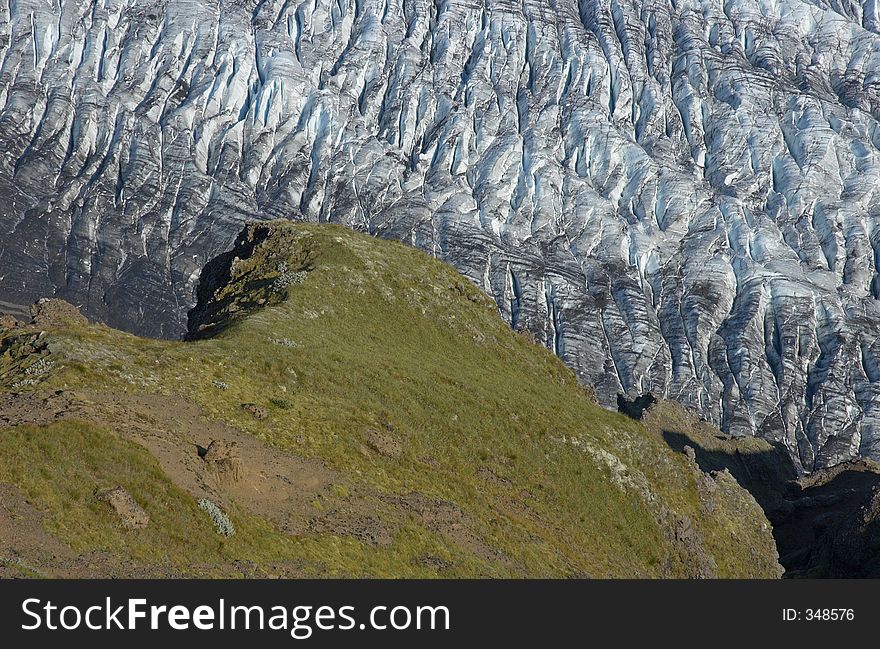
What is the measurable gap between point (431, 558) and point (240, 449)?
779 centimetres

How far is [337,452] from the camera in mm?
38406

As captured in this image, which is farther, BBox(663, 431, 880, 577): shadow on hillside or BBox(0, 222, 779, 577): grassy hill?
BBox(663, 431, 880, 577): shadow on hillside

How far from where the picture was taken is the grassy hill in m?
28.0

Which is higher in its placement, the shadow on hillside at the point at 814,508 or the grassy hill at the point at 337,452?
the grassy hill at the point at 337,452

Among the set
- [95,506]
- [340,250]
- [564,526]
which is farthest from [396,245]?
[95,506]

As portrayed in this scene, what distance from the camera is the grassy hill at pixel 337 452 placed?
91.8 feet

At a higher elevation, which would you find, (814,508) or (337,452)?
(337,452)

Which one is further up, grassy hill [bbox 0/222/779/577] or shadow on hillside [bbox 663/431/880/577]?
grassy hill [bbox 0/222/779/577]

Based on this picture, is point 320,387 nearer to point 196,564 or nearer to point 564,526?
point 564,526

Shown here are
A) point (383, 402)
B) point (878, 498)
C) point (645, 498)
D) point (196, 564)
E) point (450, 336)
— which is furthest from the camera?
point (878, 498)

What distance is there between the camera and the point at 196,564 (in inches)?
1059

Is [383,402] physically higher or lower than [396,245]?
higher

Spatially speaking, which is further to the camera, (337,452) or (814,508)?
(814,508)
